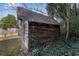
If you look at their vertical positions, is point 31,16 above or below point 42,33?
above

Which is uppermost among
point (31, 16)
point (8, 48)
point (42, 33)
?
point (31, 16)

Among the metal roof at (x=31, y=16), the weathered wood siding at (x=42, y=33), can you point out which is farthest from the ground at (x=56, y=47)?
the metal roof at (x=31, y=16)

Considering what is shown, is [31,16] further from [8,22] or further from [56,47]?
[56,47]

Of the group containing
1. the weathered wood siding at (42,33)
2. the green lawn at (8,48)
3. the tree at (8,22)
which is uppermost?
the tree at (8,22)

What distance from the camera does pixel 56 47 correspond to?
109 cm

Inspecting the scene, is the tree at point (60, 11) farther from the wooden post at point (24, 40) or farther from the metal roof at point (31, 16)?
the wooden post at point (24, 40)

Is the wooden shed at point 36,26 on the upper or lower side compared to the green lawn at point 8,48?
upper

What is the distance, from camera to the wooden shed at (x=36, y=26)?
1096 millimetres

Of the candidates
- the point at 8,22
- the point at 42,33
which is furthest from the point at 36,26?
the point at 8,22

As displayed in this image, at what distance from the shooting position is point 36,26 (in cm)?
110

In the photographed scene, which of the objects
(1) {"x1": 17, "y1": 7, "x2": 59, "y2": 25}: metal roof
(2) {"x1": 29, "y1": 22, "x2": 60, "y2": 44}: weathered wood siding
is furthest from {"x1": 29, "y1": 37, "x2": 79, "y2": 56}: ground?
(1) {"x1": 17, "y1": 7, "x2": 59, "y2": 25}: metal roof

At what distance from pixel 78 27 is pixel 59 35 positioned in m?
0.16

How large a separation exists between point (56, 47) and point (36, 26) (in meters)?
0.22

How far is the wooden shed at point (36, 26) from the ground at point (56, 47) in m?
0.04
